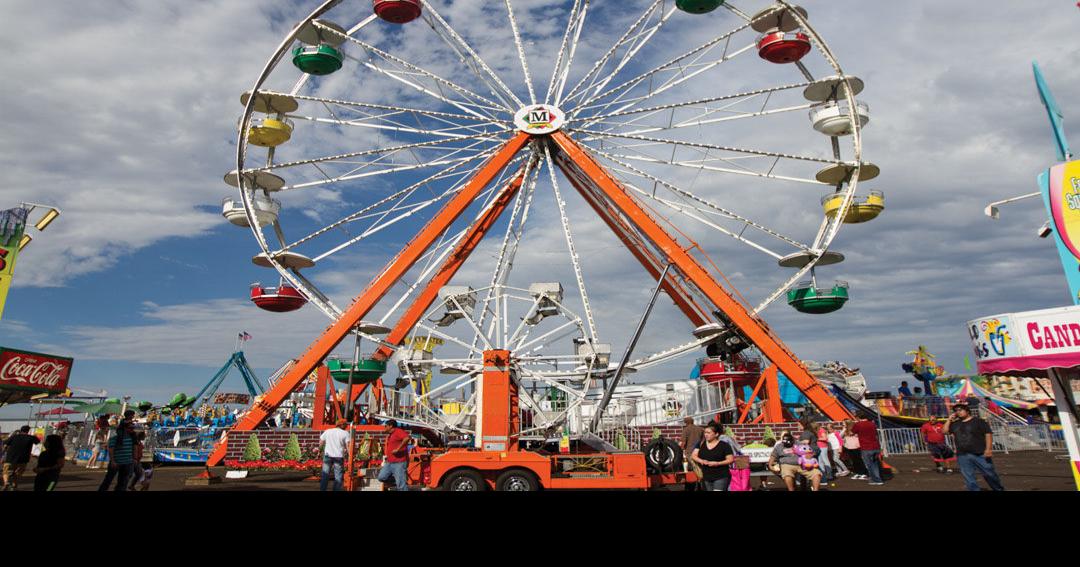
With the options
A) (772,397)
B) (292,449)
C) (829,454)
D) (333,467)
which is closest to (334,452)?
(333,467)

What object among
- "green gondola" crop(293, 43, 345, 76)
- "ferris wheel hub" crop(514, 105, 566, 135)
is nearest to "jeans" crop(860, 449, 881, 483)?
"ferris wheel hub" crop(514, 105, 566, 135)

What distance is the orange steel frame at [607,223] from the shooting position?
19.4 metres

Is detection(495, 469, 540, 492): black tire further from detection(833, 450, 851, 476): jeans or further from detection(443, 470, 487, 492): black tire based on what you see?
detection(833, 450, 851, 476): jeans

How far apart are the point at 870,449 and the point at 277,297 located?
19.3 meters

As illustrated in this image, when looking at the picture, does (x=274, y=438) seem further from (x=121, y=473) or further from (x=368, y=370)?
(x=121, y=473)

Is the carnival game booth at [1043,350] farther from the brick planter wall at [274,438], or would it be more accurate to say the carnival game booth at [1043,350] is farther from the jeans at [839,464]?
the brick planter wall at [274,438]

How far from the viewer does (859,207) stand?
2002 centimetres

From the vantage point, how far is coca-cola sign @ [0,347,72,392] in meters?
14.6

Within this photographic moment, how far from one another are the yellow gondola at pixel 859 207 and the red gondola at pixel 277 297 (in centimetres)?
1898

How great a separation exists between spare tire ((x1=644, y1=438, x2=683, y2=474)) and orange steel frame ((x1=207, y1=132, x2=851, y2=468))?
7.94 m

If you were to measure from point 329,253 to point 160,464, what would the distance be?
10.2 m

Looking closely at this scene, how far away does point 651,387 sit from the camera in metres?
25.9

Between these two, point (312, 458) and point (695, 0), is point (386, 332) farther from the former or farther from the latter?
point (695, 0)

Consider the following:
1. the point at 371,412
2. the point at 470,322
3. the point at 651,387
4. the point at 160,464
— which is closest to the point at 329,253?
the point at 371,412
